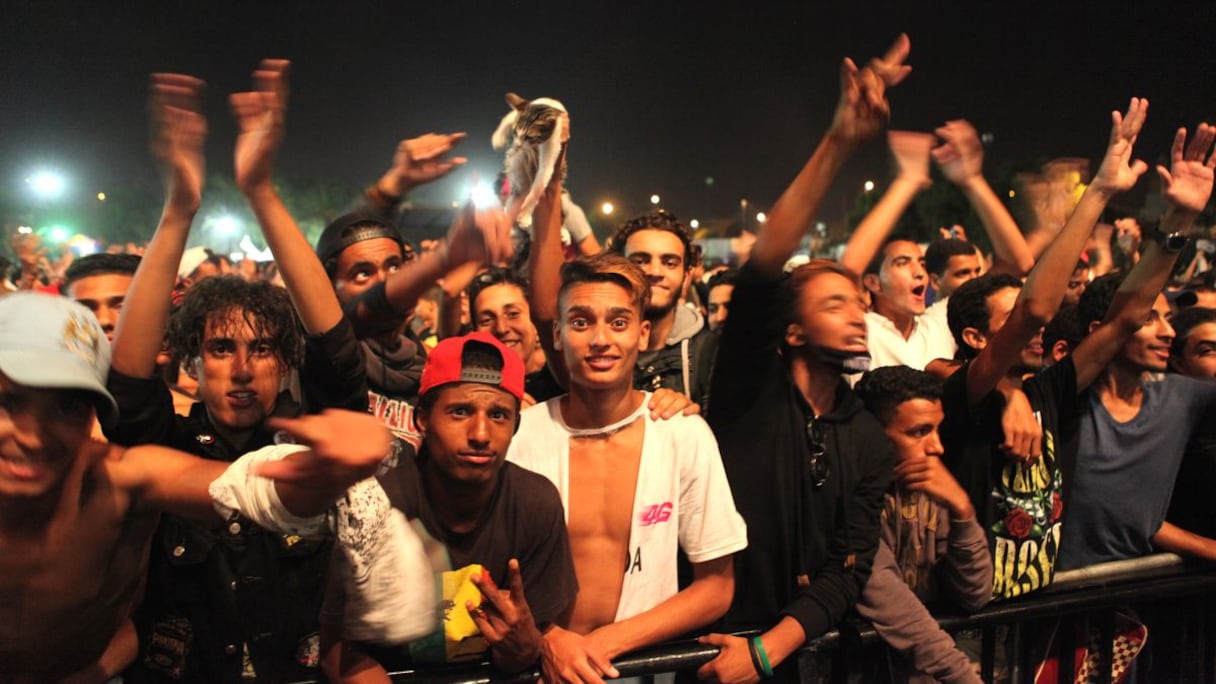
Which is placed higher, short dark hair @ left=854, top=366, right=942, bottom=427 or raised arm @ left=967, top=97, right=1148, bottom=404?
raised arm @ left=967, top=97, right=1148, bottom=404

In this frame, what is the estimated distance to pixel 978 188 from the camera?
459 centimetres

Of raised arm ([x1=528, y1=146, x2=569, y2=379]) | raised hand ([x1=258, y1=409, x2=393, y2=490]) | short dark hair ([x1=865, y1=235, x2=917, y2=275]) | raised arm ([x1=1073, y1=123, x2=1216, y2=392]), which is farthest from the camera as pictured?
short dark hair ([x1=865, y1=235, x2=917, y2=275])

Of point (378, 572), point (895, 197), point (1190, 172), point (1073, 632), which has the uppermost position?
point (1190, 172)

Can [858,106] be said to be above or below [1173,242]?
above

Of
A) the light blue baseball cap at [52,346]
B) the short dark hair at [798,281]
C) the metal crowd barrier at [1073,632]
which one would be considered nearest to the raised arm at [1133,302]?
the metal crowd barrier at [1073,632]

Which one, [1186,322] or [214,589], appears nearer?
[214,589]

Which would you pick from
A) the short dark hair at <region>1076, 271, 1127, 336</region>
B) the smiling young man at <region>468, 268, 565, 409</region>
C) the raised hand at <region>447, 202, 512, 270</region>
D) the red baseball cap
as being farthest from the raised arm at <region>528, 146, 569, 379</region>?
the short dark hair at <region>1076, 271, 1127, 336</region>

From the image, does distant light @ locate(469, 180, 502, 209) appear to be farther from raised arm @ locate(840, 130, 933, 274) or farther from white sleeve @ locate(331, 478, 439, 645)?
raised arm @ locate(840, 130, 933, 274)

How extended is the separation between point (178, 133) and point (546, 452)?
1538 mm

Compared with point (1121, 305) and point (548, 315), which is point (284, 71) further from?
point (1121, 305)

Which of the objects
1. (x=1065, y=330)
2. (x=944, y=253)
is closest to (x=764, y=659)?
(x=1065, y=330)

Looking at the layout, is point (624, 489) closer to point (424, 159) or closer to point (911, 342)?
point (424, 159)

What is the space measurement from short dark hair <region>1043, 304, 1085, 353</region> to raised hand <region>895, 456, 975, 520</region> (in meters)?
1.50

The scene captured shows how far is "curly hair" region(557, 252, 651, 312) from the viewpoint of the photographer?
2.98 m
